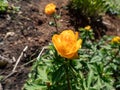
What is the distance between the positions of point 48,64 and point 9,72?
1.09m

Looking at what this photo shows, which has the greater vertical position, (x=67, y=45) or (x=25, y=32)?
(x=25, y=32)

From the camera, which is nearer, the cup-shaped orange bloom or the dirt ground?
the cup-shaped orange bloom

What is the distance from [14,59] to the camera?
12.7ft

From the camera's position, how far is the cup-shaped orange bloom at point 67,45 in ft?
6.16

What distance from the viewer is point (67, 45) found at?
6.23 ft

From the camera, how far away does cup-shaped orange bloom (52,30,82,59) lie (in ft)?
6.16

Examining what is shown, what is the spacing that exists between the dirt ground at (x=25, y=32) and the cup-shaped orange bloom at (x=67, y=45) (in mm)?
1665

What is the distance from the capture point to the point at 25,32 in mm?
Result: 4363

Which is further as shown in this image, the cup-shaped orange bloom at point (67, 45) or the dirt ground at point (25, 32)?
the dirt ground at point (25, 32)

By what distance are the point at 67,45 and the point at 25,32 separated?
2523 mm

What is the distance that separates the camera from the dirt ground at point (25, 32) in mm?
3682

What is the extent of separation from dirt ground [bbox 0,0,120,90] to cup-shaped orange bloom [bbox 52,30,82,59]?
5.46ft

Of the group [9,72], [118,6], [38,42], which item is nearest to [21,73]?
[9,72]

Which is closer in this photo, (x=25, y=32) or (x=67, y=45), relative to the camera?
(x=67, y=45)
